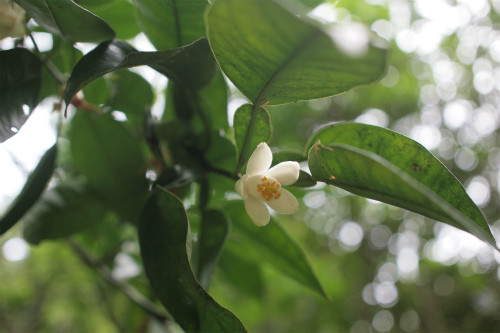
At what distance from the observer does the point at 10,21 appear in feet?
1.42

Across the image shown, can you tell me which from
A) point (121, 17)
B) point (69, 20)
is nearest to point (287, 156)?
point (69, 20)

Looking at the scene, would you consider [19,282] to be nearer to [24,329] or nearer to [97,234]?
[24,329]

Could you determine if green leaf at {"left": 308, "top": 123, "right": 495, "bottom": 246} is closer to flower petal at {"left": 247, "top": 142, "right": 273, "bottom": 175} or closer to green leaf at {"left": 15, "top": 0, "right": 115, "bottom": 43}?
flower petal at {"left": 247, "top": 142, "right": 273, "bottom": 175}

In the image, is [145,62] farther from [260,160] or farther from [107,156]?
[107,156]

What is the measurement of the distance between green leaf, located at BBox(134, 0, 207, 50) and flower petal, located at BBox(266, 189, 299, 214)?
20 cm

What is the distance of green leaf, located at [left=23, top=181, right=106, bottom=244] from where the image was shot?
0.62m

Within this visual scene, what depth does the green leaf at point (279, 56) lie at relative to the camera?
0.27 m

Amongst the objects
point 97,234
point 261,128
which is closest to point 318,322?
point 97,234

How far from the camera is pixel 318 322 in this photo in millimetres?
1831

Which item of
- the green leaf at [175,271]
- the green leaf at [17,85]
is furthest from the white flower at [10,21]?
the green leaf at [175,271]

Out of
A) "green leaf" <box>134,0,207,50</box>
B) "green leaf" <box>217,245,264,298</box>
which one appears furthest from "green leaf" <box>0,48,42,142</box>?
"green leaf" <box>217,245,264,298</box>

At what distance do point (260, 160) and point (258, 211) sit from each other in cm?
7

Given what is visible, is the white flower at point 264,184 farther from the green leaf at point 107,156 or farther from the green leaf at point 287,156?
the green leaf at point 107,156

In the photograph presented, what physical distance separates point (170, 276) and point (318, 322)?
1.58 m
